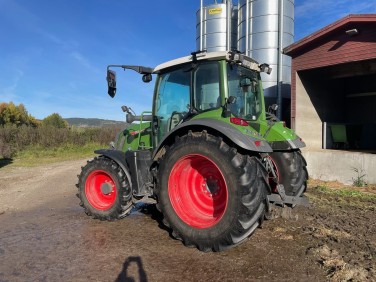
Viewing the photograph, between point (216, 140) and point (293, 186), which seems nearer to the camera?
point (216, 140)

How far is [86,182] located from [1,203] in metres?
3.00

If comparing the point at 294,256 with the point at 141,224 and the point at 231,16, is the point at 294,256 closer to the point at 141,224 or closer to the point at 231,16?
the point at 141,224

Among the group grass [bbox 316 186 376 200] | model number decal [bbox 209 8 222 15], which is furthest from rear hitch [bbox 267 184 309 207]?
model number decal [bbox 209 8 222 15]

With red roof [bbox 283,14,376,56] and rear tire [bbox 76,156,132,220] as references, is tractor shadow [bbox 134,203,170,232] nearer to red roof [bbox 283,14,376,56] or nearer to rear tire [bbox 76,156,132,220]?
rear tire [bbox 76,156,132,220]

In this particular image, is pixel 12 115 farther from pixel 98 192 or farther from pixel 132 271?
pixel 132 271

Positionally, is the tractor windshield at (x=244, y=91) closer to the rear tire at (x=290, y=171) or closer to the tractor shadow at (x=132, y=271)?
the rear tire at (x=290, y=171)

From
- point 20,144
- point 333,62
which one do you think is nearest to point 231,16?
point 333,62

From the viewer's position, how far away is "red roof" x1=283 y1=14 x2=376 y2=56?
9.19 meters

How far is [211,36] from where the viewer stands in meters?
14.6

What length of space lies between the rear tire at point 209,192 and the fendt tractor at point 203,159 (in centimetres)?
1

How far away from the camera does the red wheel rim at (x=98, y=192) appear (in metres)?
5.40

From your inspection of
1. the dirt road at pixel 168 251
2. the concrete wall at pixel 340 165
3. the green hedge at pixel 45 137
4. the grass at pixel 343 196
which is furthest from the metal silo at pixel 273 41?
the green hedge at pixel 45 137

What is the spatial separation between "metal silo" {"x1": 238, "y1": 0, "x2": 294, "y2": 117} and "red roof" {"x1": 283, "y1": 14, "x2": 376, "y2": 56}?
4.65 ft

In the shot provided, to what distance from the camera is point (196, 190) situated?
4344 millimetres
